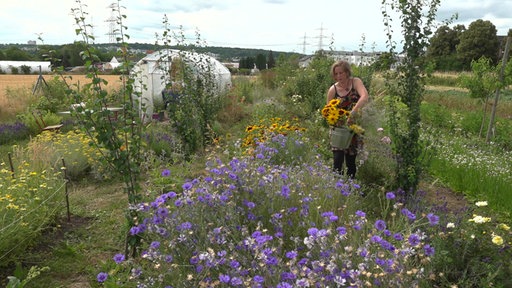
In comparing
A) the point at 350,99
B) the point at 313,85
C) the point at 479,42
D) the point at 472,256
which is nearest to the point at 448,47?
the point at 479,42

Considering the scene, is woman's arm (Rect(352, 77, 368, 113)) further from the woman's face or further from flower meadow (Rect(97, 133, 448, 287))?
flower meadow (Rect(97, 133, 448, 287))

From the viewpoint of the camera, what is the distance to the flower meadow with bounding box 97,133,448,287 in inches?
74.7

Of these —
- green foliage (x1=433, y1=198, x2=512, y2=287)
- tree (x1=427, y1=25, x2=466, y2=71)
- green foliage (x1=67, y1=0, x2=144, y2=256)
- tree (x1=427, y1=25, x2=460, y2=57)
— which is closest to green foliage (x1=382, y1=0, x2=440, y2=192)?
green foliage (x1=433, y1=198, x2=512, y2=287)

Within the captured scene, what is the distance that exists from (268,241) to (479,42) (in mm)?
43288

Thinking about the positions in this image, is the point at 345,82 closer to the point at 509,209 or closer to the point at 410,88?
the point at 410,88

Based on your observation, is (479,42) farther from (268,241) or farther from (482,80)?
(268,241)

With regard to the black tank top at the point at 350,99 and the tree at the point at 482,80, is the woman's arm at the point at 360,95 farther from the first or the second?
the tree at the point at 482,80

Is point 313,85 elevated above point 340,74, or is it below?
below

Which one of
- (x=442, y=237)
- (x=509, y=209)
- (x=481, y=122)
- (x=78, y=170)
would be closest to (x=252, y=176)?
(x=442, y=237)

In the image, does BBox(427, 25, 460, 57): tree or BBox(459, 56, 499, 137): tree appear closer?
BBox(459, 56, 499, 137): tree

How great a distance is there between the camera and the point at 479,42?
124 feet

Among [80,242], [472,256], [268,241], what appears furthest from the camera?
[80,242]

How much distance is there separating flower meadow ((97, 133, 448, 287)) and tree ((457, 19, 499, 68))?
4074cm

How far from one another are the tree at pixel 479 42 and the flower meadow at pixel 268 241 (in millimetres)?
40740
